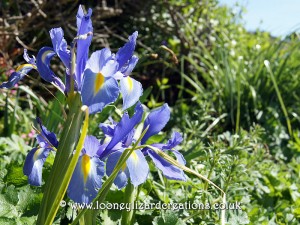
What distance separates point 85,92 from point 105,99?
0.16 feet

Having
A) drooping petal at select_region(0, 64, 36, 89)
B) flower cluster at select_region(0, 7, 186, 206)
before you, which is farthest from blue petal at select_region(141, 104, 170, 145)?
drooping petal at select_region(0, 64, 36, 89)

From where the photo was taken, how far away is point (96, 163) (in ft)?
Answer: 4.06

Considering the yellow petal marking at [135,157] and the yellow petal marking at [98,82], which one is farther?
the yellow petal marking at [135,157]

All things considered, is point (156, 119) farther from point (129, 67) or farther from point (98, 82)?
point (98, 82)

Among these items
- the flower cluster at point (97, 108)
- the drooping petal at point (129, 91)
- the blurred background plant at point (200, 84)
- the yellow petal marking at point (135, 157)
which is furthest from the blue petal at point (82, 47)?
the blurred background plant at point (200, 84)

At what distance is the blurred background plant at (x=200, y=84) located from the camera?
2426 millimetres

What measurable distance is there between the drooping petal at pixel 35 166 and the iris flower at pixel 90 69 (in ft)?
0.65

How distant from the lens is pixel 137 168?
133cm

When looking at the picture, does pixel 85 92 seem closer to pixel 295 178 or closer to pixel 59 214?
pixel 59 214

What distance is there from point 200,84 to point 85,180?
3.39m

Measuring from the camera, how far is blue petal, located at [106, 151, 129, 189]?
1342mm

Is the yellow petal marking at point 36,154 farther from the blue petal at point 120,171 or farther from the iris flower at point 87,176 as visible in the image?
the blue petal at point 120,171

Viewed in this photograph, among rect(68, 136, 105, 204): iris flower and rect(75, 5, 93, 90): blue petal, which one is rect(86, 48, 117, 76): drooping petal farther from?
rect(68, 136, 105, 204): iris flower

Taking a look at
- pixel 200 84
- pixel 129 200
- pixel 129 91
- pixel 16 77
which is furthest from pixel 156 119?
pixel 200 84
